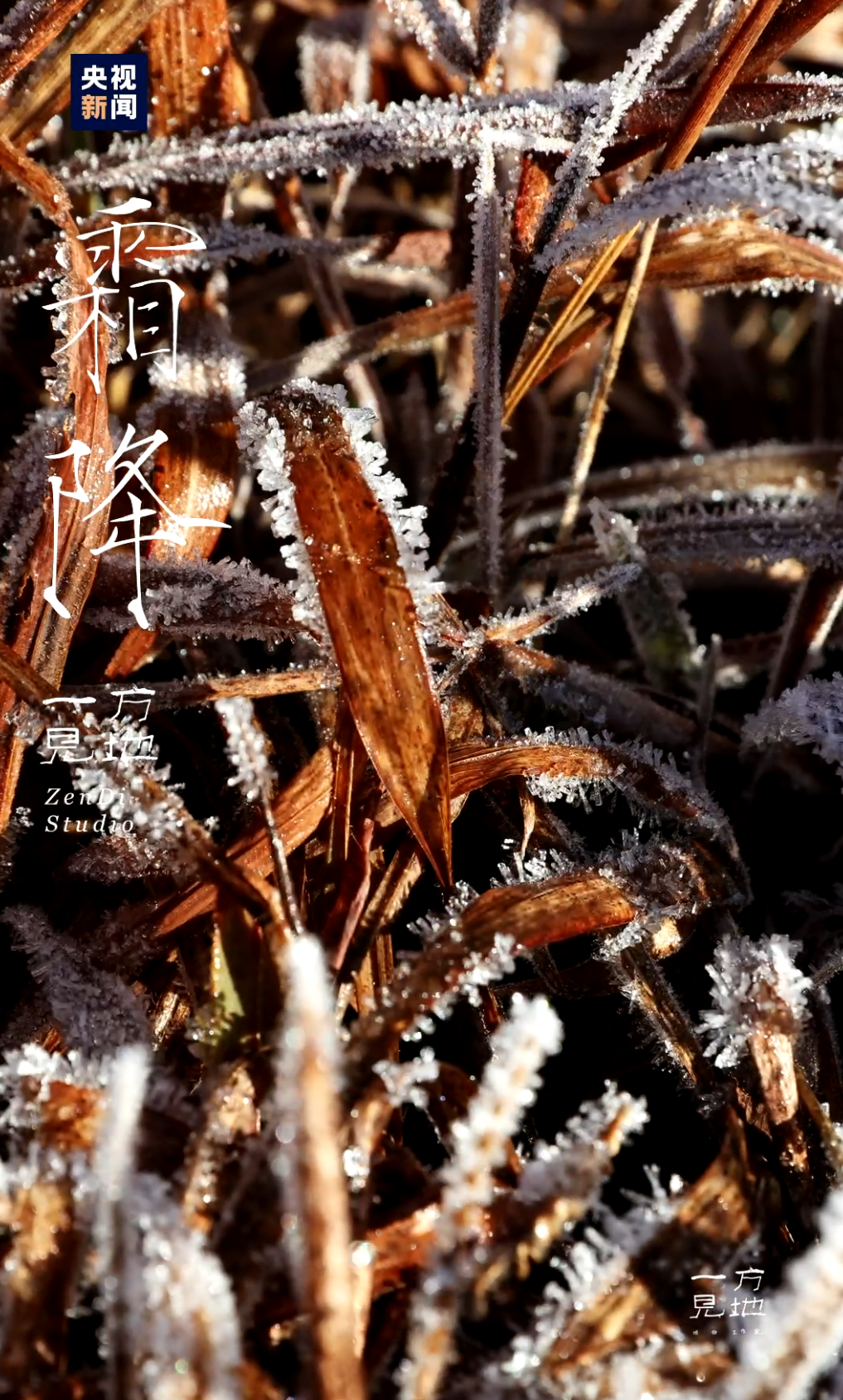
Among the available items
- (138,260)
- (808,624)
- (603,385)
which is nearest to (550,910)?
Answer: (808,624)

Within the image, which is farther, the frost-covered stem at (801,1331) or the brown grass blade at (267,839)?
the brown grass blade at (267,839)

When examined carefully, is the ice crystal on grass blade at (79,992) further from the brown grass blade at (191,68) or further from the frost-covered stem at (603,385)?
the brown grass blade at (191,68)

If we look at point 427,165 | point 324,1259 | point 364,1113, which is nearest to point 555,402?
point 427,165

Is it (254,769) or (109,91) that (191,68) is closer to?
(109,91)

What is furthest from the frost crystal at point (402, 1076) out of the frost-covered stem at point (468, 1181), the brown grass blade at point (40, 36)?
the brown grass blade at point (40, 36)

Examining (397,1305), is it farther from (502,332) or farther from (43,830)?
(502,332)

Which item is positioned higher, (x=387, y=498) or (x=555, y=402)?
(x=555, y=402)
